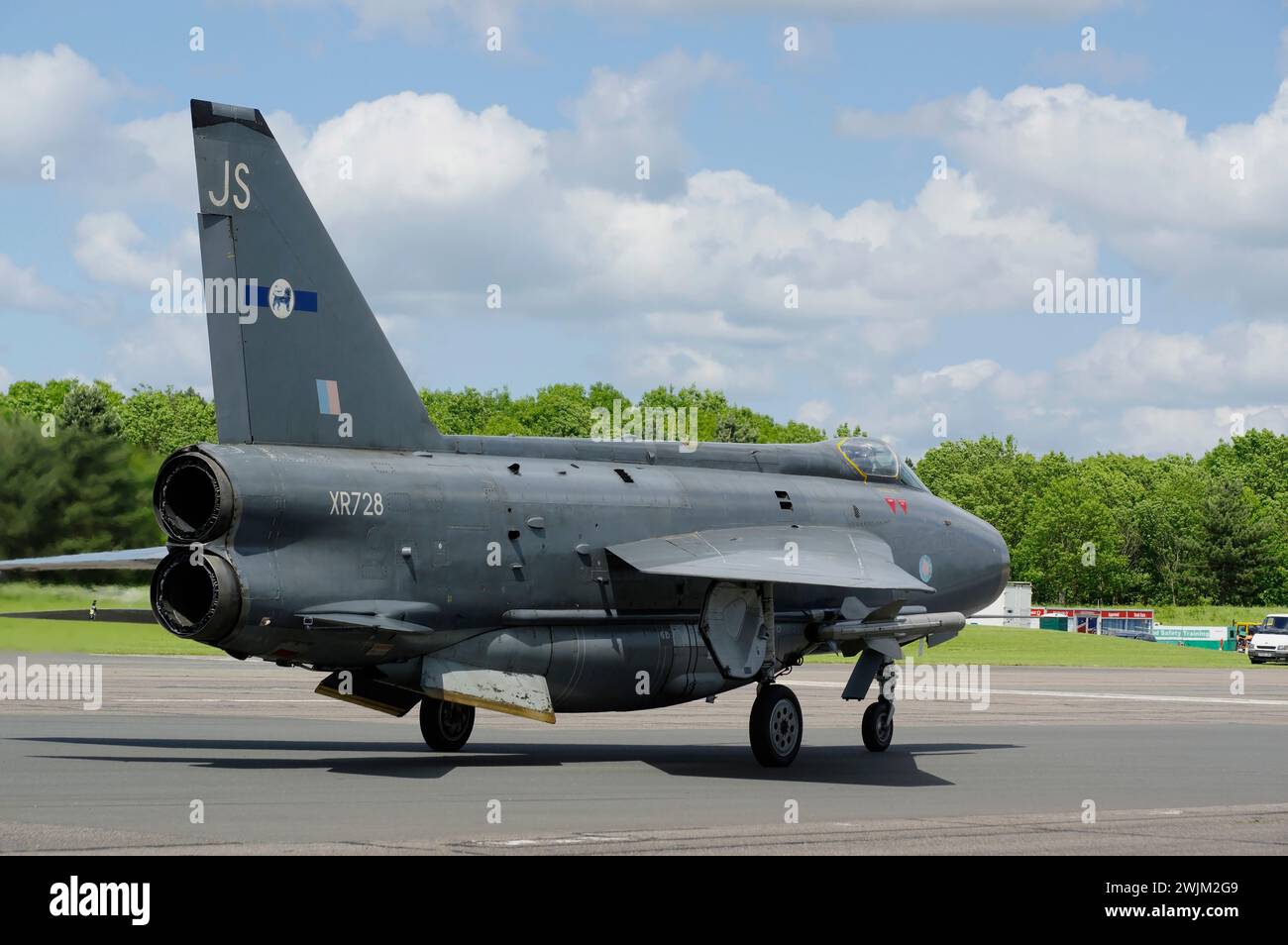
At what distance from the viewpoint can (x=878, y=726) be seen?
71.5ft

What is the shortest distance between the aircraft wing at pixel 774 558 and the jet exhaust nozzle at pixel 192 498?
4858 mm

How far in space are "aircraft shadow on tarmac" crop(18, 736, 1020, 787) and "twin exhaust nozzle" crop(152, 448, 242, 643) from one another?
6.98 ft

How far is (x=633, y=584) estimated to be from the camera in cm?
1908

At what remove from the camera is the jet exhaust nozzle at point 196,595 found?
51.6ft

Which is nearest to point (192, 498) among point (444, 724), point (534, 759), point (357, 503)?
point (357, 503)

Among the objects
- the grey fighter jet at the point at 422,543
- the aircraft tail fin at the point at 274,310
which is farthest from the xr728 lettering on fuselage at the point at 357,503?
the aircraft tail fin at the point at 274,310

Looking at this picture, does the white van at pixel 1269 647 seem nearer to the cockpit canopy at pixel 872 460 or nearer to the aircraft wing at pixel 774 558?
the cockpit canopy at pixel 872 460

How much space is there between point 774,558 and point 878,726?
3777 mm

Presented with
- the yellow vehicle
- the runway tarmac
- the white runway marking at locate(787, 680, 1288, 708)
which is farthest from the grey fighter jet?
the yellow vehicle

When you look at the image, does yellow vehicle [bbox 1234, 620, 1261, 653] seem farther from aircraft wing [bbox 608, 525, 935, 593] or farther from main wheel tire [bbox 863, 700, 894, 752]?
aircraft wing [bbox 608, 525, 935, 593]

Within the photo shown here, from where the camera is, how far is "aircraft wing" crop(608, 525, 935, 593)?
1839 centimetres
